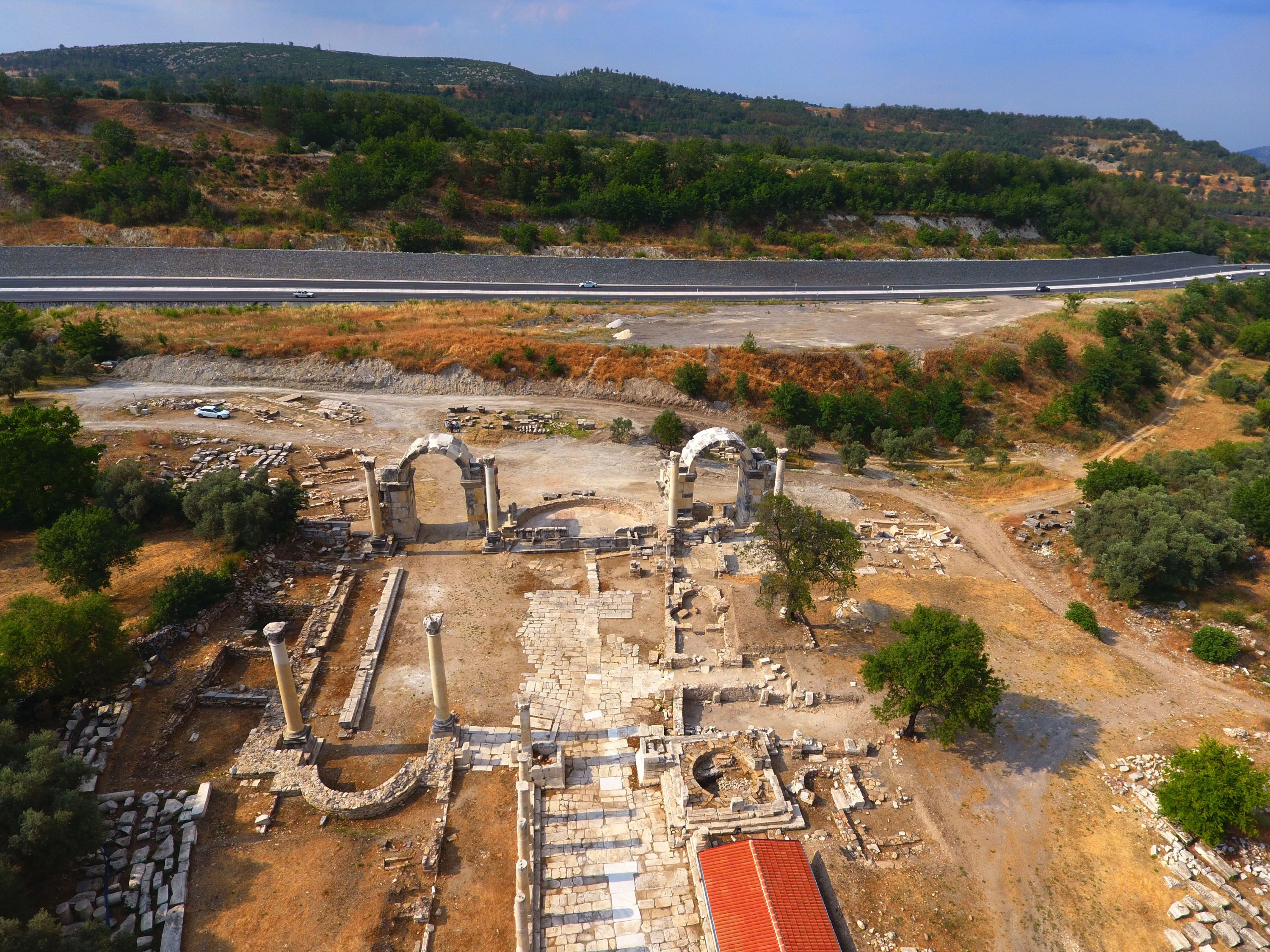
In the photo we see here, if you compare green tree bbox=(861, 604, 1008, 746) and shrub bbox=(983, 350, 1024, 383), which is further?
shrub bbox=(983, 350, 1024, 383)

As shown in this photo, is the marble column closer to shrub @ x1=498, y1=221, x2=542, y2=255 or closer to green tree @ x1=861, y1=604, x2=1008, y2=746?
green tree @ x1=861, y1=604, x2=1008, y2=746

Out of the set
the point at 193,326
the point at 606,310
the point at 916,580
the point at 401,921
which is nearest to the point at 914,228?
the point at 606,310

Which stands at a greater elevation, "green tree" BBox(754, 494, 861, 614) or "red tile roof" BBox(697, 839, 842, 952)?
"green tree" BBox(754, 494, 861, 614)

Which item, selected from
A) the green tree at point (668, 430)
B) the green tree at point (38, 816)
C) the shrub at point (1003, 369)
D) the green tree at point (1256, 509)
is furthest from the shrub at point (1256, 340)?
the green tree at point (38, 816)

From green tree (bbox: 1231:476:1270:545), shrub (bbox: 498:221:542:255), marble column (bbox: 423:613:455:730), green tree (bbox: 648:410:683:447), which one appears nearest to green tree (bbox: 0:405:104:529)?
marble column (bbox: 423:613:455:730)

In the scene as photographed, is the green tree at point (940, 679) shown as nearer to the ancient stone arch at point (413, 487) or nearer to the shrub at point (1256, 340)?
the ancient stone arch at point (413, 487)

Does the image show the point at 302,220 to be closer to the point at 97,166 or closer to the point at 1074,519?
the point at 97,166
